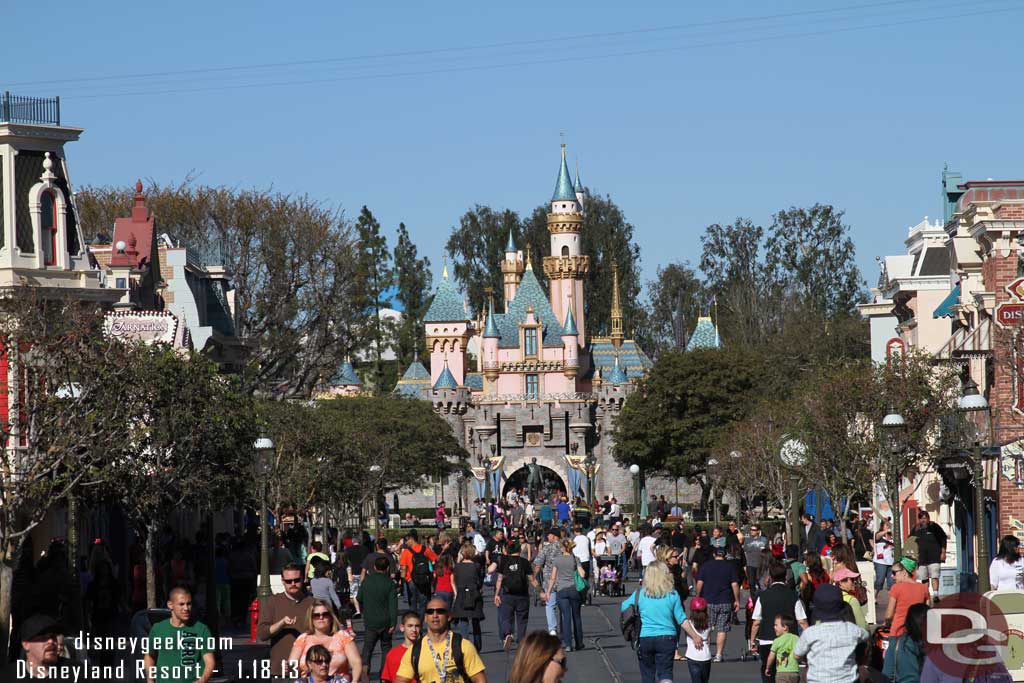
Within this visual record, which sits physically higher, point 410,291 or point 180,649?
point 410,291

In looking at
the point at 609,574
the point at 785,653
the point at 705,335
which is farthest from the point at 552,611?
the point at 705,335

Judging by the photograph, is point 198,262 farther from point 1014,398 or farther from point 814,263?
point 814,263

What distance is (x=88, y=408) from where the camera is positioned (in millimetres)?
25156

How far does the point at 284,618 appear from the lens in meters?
14.2

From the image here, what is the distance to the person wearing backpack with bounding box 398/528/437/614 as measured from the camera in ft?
88.1

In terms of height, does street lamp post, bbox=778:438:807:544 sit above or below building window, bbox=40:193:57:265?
below

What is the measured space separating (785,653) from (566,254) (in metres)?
106

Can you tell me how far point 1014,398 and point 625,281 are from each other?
86.5 m

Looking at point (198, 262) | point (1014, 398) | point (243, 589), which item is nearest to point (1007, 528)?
point (1014, 398)

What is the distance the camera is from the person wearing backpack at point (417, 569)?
88.1 ft

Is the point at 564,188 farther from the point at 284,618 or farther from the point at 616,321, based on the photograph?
the point at 284,618

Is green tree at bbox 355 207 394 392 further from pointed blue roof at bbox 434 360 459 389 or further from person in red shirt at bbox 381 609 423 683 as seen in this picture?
person in red shirt at bbox 381 609 423 683

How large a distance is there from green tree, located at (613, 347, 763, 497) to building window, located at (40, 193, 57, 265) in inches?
2178

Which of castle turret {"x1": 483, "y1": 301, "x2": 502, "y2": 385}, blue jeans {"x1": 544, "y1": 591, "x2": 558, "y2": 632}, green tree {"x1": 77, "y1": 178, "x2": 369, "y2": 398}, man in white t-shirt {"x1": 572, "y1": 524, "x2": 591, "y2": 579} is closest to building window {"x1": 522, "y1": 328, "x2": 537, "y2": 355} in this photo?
castle turret {"x1": 483, "y1": 301, "x2": 502, "y2": 385}
